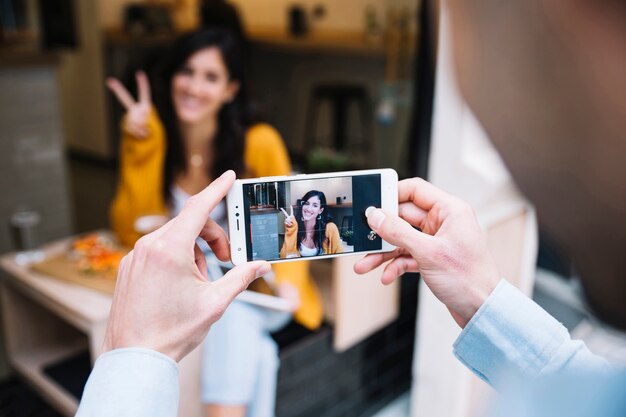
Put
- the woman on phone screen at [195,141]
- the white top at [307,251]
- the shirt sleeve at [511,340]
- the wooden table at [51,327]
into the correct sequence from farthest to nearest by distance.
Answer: the woman on phone screen at [195,141] < the wooden table at [51,327] < the white top at [307,251] < the shirt sleeve at [511,340]

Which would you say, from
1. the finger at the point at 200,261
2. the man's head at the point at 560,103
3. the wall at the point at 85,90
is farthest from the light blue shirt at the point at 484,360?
the wall at the point at 85,90

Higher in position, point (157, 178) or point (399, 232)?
point (399, 232)

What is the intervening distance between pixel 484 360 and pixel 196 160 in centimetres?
122

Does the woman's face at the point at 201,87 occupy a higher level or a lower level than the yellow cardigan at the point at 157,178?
higher

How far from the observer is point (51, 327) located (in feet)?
6.08

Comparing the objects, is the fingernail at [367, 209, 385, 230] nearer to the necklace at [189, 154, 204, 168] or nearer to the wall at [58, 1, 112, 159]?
the necklace at [189, 154, 204, 168]

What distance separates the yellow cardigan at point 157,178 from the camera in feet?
5.32

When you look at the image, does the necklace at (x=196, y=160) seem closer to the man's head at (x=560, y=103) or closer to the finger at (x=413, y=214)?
the finger at (x=413, y=214)

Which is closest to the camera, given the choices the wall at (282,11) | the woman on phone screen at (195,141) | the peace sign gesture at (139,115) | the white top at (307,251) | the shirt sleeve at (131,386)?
the shirt sleeve at (131,386)

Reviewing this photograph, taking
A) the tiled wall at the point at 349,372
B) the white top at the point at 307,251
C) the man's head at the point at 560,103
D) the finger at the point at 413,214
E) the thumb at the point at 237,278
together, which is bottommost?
the tiled wall at the point at 349,372

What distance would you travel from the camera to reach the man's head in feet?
0.73

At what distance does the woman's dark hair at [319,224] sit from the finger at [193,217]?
0.36 ft

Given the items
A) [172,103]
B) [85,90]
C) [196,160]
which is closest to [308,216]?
[196,160]

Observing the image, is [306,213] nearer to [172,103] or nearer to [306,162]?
[172,103]
